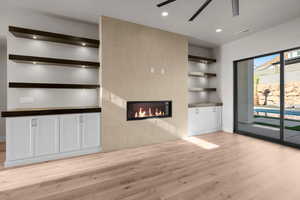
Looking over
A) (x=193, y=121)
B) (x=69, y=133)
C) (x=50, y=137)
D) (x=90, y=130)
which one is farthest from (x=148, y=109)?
(x=50, y=137)

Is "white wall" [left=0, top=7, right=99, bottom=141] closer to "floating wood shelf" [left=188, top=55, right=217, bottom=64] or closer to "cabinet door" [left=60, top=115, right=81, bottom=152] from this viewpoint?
"cabinet door" [left=60, top=115, right=81, bottom=152]

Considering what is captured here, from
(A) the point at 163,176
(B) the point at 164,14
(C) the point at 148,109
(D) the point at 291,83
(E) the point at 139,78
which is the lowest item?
(A) the point at 163,176

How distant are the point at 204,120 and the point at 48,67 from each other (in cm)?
450

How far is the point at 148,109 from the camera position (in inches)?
151

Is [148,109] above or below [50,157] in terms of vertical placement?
above

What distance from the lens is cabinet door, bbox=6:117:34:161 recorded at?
2.51m

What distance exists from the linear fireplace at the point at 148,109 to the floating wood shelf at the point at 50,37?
1.63m

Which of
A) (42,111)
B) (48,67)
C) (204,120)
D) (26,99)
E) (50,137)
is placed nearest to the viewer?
(42,111)

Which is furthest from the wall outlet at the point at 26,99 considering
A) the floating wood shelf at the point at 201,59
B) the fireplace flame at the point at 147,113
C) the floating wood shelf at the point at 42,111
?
the floating wood shelf at the point at 201,59

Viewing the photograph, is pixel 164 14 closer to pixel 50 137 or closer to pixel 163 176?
pixel 163 176

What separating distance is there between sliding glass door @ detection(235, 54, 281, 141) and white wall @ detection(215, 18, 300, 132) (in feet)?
0.72

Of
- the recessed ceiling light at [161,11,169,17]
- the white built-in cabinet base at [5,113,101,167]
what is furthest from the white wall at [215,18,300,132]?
the white built-in cabinet base at [5,113,101,167]

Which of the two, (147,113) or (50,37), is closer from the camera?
(50,37)

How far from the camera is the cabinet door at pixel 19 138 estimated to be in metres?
2.51
